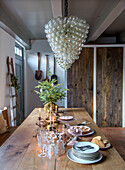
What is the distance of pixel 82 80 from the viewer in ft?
15.4

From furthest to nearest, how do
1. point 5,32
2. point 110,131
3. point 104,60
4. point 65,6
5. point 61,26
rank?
point 104,60 → point 110,131 → point 5,32 → point 65,6 → point 61,26

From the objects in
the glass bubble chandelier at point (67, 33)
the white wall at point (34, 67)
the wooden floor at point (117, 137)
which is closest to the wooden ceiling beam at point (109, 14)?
the glass bubble chandelier at point (67, 33)

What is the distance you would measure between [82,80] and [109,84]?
73 centimetres

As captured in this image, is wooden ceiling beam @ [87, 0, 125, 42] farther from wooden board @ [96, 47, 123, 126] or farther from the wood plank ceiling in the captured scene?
wooden board @ [96, 47, 123, 126]

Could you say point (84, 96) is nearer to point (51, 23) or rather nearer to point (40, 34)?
point (40, 34)

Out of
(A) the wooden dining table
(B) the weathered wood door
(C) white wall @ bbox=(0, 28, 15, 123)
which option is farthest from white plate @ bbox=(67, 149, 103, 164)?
(B) the weathered wood door

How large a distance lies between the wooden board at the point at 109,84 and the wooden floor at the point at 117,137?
28 centimetres

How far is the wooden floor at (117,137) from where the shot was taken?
3243mm

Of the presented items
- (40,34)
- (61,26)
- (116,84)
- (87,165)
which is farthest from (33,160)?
(40,34)

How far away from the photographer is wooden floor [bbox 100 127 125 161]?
3.24 meters

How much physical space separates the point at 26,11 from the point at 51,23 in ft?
3.87

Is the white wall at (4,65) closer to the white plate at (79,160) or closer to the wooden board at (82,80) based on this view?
the wooden board at (82,80)

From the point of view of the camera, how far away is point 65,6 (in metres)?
3.13

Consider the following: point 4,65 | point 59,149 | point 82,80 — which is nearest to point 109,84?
point 82,80
